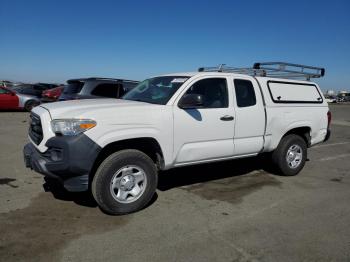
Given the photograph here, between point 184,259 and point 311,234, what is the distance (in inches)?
63.5

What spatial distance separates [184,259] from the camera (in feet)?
10.8

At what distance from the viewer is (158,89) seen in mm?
5285

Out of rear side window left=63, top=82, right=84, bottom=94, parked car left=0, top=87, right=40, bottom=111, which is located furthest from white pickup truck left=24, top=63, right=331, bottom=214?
parked car left=0, top=87, right=40, bottom=111

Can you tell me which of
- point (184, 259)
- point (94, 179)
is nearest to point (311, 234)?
point (184, 259)

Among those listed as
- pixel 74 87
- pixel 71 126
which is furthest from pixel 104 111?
pixel 74 87

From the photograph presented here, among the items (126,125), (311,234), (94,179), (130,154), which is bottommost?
(311,234)

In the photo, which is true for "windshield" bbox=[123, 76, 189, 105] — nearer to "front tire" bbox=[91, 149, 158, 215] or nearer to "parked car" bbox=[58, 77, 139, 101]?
"front tire" bbox=[91, 149, 158, 215]

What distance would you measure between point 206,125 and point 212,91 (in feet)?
2.14

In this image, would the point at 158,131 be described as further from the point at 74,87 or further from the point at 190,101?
the point at 74,87

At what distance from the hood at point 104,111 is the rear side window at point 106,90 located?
18.4 feet

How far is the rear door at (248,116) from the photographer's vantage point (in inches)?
215

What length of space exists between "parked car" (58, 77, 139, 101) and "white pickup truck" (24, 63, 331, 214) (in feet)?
14.6

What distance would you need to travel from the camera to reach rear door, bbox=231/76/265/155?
5.47m

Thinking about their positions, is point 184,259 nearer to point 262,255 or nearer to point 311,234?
point 262,255
